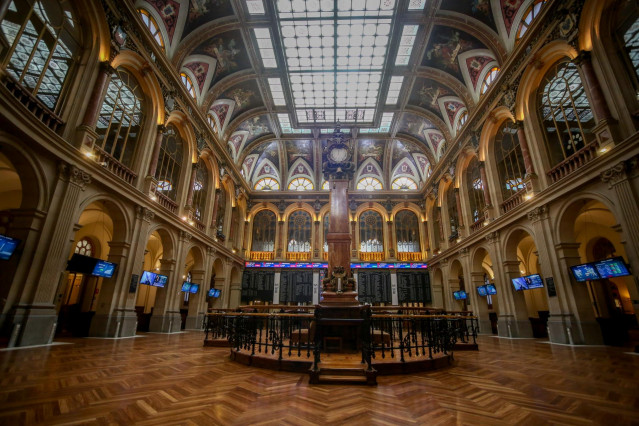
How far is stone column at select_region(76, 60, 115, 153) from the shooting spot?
7.61m

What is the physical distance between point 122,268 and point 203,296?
6.04 meters

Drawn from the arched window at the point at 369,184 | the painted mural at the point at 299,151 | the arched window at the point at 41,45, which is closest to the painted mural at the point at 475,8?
the painted mural at the point at 299,151

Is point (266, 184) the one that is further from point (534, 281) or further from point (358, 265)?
point (534, 281)

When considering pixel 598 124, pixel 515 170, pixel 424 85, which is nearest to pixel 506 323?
pixel 515 170

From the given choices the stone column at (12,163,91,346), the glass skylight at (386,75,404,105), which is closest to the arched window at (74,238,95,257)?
the stone column at (12,163,91,346)

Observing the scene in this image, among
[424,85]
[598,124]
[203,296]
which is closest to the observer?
[598,124]

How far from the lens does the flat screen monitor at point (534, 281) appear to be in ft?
32.7

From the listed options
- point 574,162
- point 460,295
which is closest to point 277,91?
point 574,162

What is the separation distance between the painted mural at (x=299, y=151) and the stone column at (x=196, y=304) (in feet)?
40.3

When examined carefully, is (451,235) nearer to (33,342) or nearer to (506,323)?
(506,323)

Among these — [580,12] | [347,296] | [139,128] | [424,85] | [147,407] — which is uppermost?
[424,85]

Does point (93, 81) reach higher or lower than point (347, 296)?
higher

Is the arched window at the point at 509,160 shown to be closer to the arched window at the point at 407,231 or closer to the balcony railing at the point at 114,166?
the arched window at the point at 407,231

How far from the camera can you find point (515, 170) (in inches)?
468
